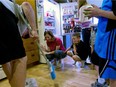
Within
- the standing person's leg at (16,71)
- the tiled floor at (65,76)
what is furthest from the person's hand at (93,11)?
the tiled floor at (65,76)

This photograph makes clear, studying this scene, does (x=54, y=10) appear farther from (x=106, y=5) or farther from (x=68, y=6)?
(x=106, y=5)

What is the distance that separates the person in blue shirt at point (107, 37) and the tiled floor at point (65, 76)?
3.77 ft

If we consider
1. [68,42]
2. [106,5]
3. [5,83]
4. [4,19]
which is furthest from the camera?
[68,42]

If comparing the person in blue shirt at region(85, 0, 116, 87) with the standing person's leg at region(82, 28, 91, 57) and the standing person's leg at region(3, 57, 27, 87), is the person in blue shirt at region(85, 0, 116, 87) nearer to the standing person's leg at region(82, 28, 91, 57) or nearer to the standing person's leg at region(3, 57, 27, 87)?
the standing person's leg at region(3, 57, 27, 87)

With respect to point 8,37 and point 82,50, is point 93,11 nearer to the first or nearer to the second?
point 8,37

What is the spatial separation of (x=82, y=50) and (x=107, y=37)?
213 cm

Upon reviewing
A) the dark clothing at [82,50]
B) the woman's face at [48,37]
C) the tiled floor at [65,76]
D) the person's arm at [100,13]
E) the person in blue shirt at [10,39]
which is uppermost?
the person's arm at [100,13]

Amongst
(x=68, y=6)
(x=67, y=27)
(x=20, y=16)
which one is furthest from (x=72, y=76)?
(x=20, y=16)

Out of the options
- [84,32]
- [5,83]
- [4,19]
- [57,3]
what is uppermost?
[57,3]

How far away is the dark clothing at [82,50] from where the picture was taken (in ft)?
9.78

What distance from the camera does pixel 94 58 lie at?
1062 mm

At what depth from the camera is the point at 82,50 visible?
2.99 m

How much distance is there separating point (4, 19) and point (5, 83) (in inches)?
60.6

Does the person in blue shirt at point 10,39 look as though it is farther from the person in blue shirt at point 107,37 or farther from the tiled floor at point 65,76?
the tiled floor at point 65,76
